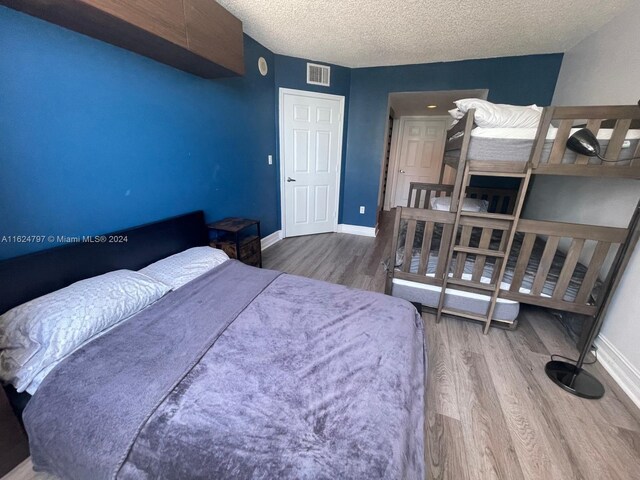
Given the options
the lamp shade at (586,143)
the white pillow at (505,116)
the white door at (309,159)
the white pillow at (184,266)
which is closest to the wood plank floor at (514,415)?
the white pillow at (184,266)

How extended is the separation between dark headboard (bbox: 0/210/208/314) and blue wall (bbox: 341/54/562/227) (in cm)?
279

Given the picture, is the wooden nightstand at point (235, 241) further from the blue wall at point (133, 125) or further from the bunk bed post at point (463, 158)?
the bunk bed post at point (463, 158)

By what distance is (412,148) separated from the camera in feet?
19.7

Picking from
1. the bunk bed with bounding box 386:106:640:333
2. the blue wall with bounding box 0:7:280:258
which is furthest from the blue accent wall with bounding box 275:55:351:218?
the bunk bed with bounding box 386:106:640:333

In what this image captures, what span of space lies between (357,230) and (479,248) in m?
2.60

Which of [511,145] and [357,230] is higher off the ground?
[511,145]

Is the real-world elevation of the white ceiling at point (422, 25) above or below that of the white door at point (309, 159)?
above

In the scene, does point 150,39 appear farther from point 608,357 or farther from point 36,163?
point 608,357

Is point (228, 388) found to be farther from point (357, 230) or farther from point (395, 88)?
point (395, 88)

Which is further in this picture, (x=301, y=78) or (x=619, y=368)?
(x=301, y=78)

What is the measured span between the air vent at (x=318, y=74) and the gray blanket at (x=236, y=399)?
3.41 meters

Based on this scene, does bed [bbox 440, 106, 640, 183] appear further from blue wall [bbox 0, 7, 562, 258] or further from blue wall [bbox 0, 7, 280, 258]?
blue wall [bbox 0, 7, 280, 258]

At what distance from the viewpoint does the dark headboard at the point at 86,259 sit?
1271 millimetres

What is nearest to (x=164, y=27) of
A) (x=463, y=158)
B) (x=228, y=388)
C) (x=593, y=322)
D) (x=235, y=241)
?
(x=235, y=241)
